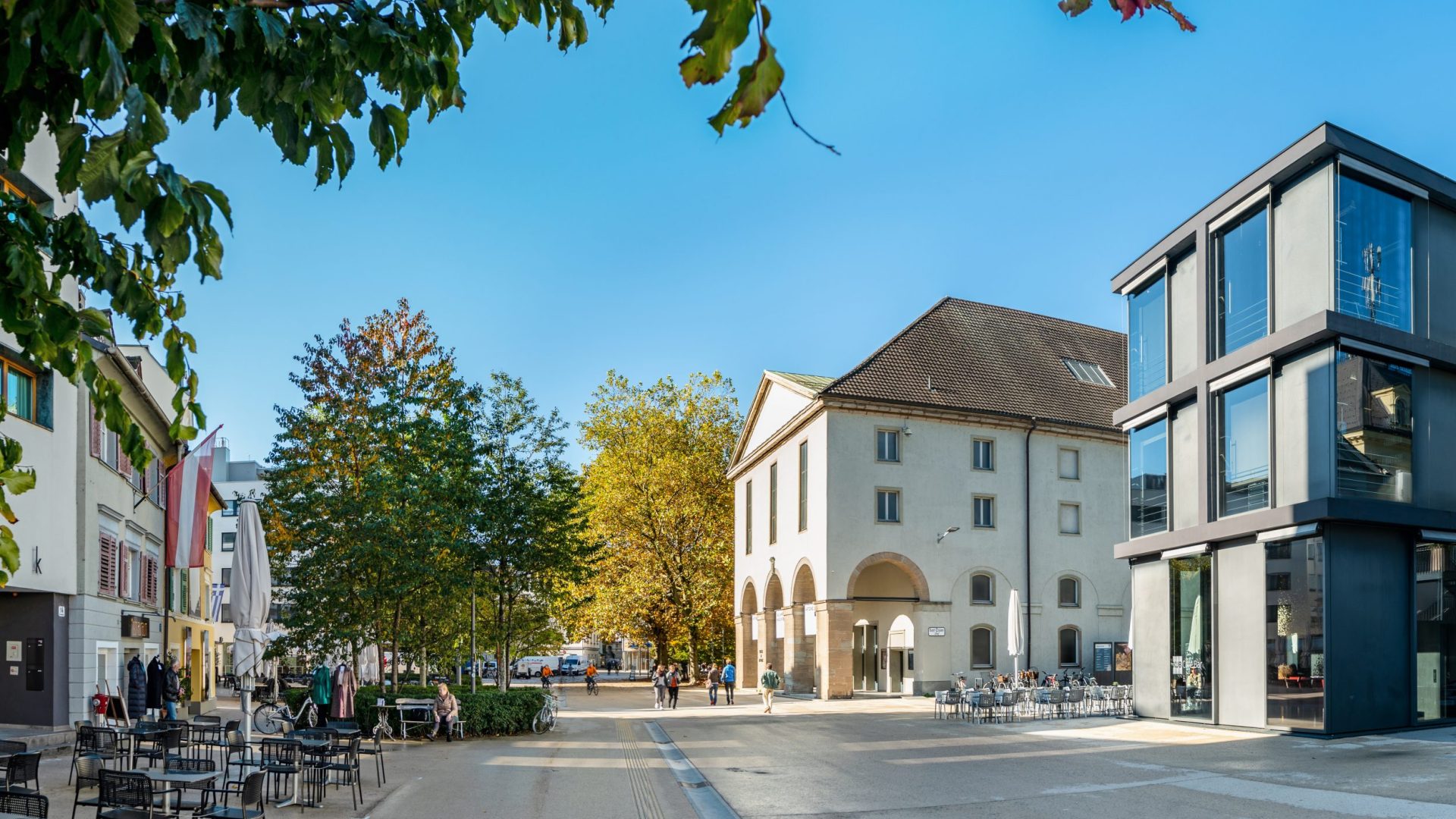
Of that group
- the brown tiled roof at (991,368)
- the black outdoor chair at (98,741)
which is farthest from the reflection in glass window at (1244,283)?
the black outdoor chair at (98,741)

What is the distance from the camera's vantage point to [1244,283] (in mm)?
24922

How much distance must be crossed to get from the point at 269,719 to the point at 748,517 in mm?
31615

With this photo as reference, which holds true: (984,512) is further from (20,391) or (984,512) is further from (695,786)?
(20,391)

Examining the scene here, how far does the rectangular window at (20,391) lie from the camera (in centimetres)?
2203

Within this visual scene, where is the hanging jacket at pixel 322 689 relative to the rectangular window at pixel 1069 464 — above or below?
below

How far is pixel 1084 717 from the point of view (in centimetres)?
2952

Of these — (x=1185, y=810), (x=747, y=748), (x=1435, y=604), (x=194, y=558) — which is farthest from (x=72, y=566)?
(x=1435, y=604)

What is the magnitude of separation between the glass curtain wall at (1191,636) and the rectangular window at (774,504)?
2189 centimetres

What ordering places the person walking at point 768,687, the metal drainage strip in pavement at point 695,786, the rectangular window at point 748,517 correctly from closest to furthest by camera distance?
1. the metal drainage strip in pavement at point 695,786
2. the person walking at point 768,687
3. the rectangular window at point 748,517

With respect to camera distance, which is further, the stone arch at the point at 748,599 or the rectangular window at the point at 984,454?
the stone arch at the point at 748,599

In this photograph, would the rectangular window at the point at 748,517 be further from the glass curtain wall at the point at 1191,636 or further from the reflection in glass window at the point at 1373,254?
the reflection in glass window at the point at 1373,254

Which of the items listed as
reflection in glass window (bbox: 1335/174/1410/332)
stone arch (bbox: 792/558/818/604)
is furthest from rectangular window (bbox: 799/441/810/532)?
reflection in glass window (bbox: 1335/174/1410/332)

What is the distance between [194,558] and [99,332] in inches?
1032

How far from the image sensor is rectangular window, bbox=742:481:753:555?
51.2 meters
